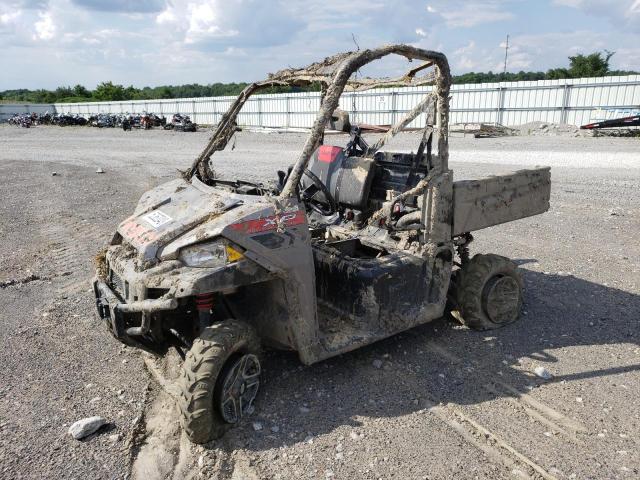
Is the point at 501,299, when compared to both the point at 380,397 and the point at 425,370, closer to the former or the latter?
the point at 425,370

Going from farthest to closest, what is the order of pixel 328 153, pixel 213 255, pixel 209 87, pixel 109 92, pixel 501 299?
pixel 209 87 < pixel 109 92 < pixel 328 153 < pixel 501 299 < pixel 213 255

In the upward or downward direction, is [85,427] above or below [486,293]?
below

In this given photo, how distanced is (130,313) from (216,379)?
67 centimetres

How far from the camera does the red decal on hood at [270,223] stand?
3342 millimetres

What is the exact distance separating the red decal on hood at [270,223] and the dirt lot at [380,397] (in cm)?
124

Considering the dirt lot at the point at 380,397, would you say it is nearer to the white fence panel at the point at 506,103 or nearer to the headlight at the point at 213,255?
the headlight at the point at 213,255

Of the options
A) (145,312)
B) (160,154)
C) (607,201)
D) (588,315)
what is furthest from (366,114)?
(145,312)

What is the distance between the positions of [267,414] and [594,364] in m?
2.56

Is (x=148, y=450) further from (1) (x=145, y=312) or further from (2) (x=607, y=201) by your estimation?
(2) (x=607, y=201)

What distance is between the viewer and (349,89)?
434cm

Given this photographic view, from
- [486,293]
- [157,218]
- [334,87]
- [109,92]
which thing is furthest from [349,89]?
[109,92]

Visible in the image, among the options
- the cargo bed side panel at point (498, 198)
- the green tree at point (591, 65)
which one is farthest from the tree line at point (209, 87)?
the cargo bed side panel at point (498, 198)

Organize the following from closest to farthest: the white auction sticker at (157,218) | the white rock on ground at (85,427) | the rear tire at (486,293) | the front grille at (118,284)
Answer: the white rock on ground at (85,427), the front grille at (118,284), the white auction sticker at (157,218), the rear tire at (486,293)

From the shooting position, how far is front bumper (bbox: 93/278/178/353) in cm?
323
